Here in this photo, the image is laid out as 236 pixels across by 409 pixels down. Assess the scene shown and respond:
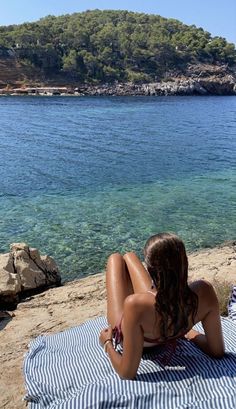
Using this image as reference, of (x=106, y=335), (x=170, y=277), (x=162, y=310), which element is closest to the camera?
(x=170, y=277)

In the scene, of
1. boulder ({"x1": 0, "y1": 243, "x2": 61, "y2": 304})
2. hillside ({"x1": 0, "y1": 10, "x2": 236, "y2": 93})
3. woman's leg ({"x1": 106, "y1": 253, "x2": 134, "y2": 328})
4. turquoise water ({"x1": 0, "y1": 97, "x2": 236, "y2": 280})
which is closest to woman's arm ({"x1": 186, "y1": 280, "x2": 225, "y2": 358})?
woman's leg ({"x1": 106, "y1": 253, "x2": 134, "y2": 328})

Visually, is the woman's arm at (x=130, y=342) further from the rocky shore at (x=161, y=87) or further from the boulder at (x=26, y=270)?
the rocky shore at (x=161, y=87)

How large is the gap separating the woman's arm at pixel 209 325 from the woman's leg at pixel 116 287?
2.49 ft

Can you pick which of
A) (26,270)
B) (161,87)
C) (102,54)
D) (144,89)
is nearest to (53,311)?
(26,270)

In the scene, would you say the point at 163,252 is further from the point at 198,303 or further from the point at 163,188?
the point at 163,188

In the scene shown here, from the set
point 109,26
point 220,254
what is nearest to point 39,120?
point 220,254

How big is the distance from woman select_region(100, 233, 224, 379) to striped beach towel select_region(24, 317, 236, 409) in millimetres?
151

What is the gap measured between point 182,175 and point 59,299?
13854mm

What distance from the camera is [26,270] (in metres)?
9.59

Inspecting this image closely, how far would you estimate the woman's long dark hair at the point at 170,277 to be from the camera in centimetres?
364

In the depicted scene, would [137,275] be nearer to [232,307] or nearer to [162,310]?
[162,310]

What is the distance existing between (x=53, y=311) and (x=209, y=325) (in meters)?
4.24

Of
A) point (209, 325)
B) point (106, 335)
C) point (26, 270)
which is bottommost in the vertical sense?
point (26, 270)

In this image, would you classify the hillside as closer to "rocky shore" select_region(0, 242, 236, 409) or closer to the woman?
"rocky shore" select_region(0, 242, 236, 409)
